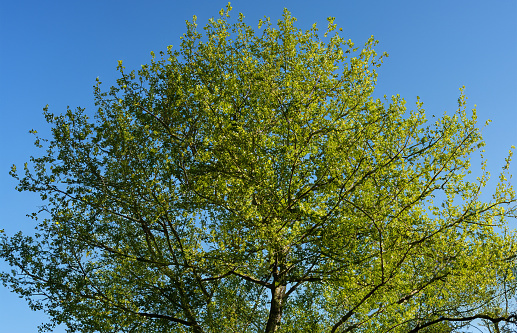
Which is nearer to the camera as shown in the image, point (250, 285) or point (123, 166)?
point (123, 166)

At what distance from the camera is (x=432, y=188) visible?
1409 cm

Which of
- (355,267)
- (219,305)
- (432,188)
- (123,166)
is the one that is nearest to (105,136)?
(123,166)

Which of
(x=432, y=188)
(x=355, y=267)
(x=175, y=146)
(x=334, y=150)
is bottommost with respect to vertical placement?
(x=355, y=267)

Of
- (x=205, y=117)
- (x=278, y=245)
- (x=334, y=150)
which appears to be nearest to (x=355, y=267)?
(x=278, y=245)

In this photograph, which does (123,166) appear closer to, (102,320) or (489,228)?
(102,320)

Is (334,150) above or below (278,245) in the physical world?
above

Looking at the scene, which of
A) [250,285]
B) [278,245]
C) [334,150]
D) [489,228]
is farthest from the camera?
[250,285]

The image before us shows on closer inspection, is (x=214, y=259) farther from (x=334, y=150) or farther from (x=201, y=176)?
(x=334, y=150)

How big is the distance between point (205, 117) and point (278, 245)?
5163 millimetres

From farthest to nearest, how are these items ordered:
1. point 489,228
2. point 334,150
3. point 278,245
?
point 489,228
point 334,150
point 278,245

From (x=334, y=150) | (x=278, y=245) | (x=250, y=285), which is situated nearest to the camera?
(x=278, y=245)

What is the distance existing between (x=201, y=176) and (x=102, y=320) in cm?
592

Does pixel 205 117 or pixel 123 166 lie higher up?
pixel 205 117

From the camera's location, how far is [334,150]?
13820 mm
